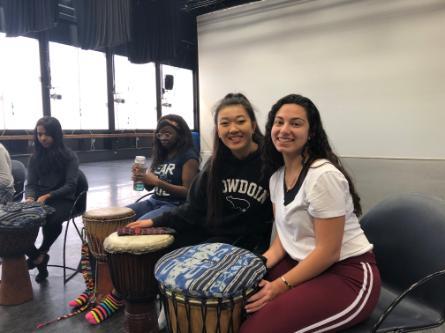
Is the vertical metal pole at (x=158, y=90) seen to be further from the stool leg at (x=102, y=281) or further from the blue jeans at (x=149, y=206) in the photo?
the stool leg at (x=102, y=281)

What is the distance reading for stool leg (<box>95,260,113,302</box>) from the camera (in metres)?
2.23

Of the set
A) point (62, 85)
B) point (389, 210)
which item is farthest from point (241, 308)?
point (62, 85)

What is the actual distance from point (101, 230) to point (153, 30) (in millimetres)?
6654

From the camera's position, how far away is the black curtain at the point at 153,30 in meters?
7.74

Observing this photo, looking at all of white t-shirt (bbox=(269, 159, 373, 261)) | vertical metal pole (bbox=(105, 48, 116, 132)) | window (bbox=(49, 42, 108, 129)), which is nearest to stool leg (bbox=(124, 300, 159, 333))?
white t-shirt (bbox=(269, 159, 373, 261))

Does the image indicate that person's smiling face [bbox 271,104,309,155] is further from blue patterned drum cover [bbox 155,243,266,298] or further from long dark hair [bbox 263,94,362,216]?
blue patterned drum cover [bbox 155,243,266,298]

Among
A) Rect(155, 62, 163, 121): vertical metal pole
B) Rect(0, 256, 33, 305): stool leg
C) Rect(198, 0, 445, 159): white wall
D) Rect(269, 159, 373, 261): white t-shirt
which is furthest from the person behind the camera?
Rect(155, 62, 163, 121): vertical metal pole

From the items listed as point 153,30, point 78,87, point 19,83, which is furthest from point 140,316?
point 78,87

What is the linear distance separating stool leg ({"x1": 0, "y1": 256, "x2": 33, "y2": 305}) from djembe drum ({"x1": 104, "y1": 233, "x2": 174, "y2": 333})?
916 millimetres

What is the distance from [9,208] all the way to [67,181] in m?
0.58

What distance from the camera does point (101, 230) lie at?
2166 mm

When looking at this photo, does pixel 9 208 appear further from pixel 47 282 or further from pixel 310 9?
pixel 310 9

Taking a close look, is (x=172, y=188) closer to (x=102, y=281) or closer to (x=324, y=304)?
(x=102, y=281)

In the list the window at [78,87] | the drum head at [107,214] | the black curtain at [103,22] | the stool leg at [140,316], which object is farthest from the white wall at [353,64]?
the stool leg at [140,316]
